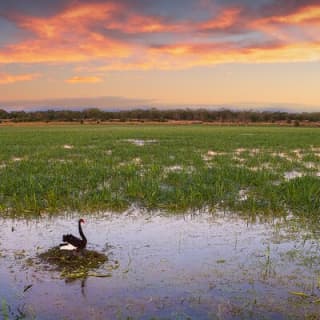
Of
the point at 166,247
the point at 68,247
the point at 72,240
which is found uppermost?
the point at 72,240

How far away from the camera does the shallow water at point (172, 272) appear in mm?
5344

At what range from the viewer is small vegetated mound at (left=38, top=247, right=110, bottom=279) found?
652cm

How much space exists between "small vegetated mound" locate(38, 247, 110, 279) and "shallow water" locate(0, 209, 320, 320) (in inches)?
5.5

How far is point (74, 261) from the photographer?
694 cm

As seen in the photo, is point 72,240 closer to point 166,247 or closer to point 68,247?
point 68,247

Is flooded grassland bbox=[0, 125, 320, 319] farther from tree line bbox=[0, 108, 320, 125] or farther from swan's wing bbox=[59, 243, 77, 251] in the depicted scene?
tree line bbox=[0, 108, 320, 125]

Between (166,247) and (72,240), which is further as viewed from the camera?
(166,247)

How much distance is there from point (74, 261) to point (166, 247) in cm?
173

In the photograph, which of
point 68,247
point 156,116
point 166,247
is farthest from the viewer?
point 156,116

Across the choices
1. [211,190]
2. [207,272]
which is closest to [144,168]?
[211,190]

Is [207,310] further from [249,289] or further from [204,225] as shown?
[204,225]

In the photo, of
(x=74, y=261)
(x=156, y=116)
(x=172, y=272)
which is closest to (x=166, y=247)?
(x=172, y=272)

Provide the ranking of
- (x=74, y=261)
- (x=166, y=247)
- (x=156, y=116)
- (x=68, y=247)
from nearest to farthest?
(x=74, y=261) → (x=68, y=247) → (x=166, y=247) → (x=156, y=116)

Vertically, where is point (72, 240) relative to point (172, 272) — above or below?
above
